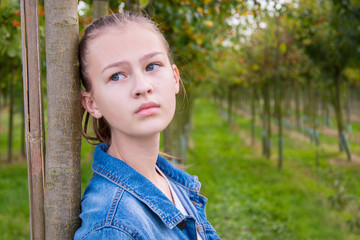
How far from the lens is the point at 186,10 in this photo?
393 centimetres

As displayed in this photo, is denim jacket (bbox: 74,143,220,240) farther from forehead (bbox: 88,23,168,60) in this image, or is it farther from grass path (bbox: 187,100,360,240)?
grass path (bbox: 187,100,360,240)

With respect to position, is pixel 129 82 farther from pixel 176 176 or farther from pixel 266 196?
pixel 266 196

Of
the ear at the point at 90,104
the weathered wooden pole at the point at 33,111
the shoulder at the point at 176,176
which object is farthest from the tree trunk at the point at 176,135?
the weathered wooden pole at the point at 33,111

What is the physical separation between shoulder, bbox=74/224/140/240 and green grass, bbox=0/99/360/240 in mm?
1574

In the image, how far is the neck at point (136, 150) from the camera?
5.03 feet

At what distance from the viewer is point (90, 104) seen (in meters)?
1.53

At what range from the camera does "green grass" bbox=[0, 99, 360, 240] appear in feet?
21.0

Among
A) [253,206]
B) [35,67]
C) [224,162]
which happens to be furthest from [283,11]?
[224,162]

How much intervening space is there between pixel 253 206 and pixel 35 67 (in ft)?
A: 24.1

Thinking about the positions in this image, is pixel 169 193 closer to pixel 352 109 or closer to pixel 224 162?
pixel 224 162

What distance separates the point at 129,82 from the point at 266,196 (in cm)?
815

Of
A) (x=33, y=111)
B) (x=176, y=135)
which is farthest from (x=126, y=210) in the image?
(x=176, y=135)

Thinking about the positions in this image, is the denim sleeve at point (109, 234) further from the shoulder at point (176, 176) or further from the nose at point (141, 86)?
the shoulder at point (176, 176)

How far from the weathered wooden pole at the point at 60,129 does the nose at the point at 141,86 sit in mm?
267
